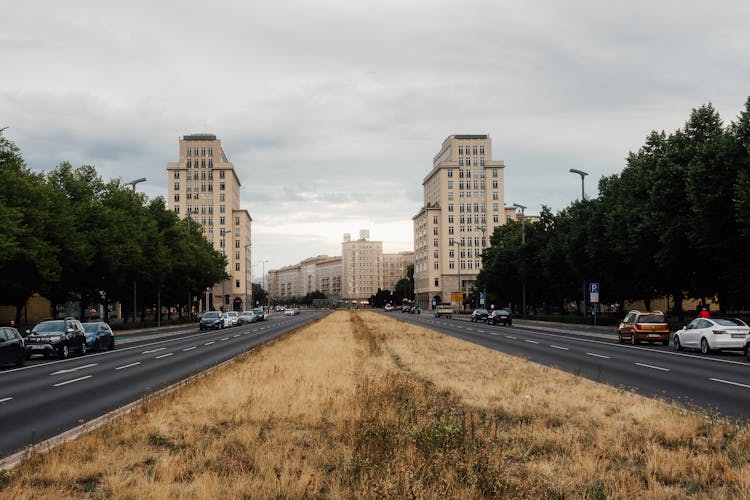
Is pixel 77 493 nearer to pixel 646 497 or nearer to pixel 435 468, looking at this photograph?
pixel 435 468

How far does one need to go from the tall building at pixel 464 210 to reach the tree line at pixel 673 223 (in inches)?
3760

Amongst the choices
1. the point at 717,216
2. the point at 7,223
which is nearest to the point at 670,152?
the point at 717,216

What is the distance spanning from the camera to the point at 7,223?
38094mm

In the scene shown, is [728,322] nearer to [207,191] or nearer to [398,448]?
[398,448]

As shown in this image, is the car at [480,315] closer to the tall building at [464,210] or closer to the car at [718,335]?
the car at [718,335]

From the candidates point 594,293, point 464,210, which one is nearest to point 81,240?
point 594,293

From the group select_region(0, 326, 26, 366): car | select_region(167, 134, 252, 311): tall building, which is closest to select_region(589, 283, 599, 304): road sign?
select_region(0, 326, 26, 366): car

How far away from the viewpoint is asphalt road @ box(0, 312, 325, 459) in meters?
11.6

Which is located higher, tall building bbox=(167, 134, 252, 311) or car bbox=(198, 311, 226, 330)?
tall building bbox=(167, 134, 252, 311)

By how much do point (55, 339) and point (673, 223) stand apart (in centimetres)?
3231

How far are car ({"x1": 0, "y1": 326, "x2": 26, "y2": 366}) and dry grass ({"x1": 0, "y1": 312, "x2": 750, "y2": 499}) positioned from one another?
13.2 m

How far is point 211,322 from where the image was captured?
63.7 metres

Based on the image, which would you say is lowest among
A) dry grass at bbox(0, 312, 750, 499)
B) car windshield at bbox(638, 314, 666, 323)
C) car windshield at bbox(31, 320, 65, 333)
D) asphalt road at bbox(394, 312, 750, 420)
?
asphalt road at bbox(394, 312, 750, 420)

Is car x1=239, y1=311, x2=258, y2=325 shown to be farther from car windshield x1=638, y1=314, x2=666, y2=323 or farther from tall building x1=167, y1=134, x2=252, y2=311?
tall building x1=167, y1=134, x2=252, y2=311
